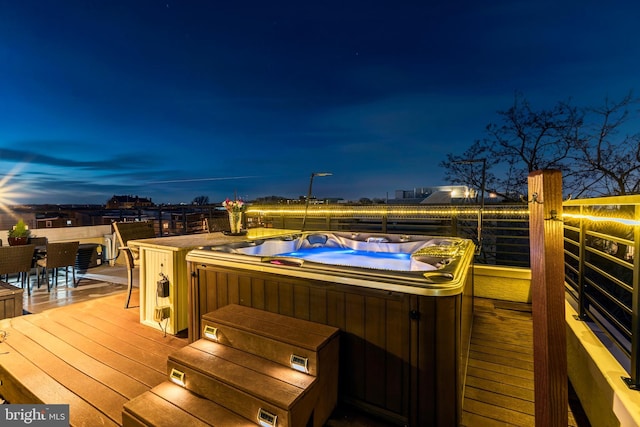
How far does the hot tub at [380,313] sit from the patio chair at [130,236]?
1287mm

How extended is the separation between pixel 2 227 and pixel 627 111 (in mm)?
10142

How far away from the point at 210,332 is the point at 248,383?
547 millimetres

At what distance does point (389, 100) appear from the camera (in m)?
7.75

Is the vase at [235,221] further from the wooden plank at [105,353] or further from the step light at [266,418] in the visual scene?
the step light at [266,418]

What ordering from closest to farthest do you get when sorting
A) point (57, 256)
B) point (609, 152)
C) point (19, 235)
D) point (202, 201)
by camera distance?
1. point (57, 256)
2. point (19, 235)
3. point (609, 152)
4. point (202, 201)

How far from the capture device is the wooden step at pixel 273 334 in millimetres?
1420

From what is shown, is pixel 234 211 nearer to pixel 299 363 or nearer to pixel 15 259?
pixel 299 363

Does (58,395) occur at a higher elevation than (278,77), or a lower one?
lower

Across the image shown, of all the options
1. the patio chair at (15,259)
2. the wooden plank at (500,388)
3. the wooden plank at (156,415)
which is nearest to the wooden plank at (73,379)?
the wooden plank at (156,415)

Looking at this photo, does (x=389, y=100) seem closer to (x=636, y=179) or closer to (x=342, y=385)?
(x=636, y=179)

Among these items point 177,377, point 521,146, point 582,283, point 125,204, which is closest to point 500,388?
point 582,283

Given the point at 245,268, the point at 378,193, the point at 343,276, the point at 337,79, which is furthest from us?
the point at 378,193

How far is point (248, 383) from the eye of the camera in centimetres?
132

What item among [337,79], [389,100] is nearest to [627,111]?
[389,100]
